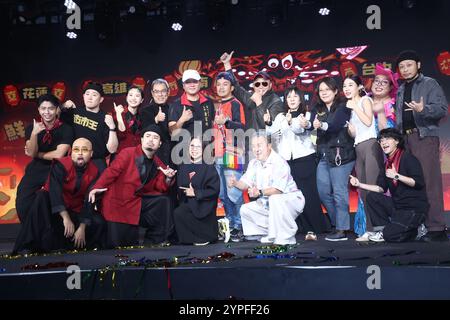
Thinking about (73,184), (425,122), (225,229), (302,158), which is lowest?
(225,229)

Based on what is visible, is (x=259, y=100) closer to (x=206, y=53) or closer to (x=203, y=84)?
(x=203, y=84)

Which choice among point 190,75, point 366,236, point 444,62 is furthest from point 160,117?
point 444,62

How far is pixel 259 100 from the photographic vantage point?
6090 millimetres

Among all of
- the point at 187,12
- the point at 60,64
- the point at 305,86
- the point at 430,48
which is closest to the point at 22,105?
the point at 60,64

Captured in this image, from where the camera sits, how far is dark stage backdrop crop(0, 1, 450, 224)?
610 centimetres

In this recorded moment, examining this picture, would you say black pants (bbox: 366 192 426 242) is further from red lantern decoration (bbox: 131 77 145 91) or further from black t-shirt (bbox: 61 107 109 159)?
red lantern decoration (bbox: 131 77 145 91)

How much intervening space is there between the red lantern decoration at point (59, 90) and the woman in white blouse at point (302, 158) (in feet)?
8.62

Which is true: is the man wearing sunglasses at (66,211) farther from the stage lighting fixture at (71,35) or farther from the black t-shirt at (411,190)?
the black t-shirt at (411,190)

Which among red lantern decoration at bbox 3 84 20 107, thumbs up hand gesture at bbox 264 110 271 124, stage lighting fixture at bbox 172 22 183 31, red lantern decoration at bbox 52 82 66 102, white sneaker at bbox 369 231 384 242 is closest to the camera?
white sneaker at bbox 369 231 384 242

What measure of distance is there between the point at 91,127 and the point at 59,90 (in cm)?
125

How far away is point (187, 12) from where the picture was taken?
659cm

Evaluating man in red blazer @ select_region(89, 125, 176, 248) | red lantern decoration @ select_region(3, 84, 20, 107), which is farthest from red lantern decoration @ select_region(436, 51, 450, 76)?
red lantern decoration @ select_region(3, 84, 20, 107)

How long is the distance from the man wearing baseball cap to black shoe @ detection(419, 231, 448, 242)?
91.6 inches

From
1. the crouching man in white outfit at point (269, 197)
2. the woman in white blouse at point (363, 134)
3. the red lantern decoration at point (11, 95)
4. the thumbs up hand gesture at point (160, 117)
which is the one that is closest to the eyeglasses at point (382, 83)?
the woman in white blouse at point (363, 134)
